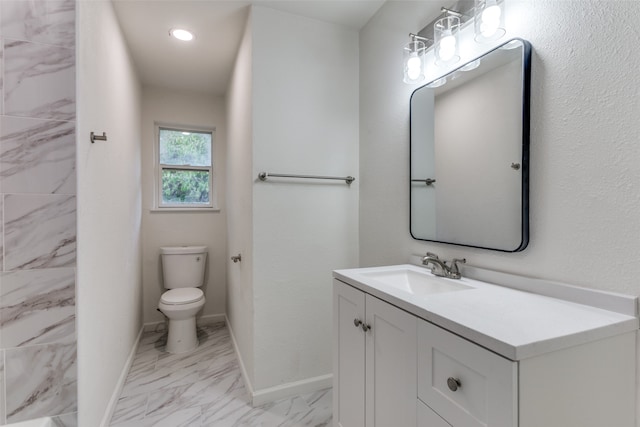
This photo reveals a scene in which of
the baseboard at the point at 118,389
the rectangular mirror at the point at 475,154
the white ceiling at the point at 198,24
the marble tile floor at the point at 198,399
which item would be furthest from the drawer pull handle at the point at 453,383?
the white ceiling at the point at 198,24

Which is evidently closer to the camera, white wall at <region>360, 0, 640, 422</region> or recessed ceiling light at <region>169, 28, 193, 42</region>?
white wall at <region>360, 0, 640, 422</region>

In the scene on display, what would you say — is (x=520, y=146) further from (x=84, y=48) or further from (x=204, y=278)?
(x=204, y=278)

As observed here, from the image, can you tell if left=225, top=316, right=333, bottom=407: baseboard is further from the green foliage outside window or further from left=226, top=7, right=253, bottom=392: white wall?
the green foliage outside window

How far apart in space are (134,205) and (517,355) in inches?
107

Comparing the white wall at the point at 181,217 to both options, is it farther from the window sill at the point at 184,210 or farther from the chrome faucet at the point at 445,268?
the chrome faucet at the point at 445,268

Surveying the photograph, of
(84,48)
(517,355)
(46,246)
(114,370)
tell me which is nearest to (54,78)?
(84,48)

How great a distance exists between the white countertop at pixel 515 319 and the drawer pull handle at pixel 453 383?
123 mm

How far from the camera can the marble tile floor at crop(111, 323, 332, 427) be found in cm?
170

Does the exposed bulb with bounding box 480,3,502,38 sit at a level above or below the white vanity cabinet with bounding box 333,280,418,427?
above

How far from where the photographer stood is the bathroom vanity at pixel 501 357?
666mm

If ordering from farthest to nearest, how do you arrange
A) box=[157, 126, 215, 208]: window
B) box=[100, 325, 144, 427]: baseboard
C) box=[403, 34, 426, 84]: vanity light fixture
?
box=[157, 126, 215, 208]: window → box=[100, 325, 144, 427]: baseboard → box=[403, 34, 426, 84]: vanity light fixture

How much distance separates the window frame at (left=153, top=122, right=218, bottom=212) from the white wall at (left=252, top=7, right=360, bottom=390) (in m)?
1.56

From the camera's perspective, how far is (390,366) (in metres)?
1.05

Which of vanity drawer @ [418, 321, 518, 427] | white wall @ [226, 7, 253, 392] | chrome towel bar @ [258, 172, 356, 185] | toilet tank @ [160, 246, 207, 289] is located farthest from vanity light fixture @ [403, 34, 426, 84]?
toilet tank @ [160, 246, 207, 289]
